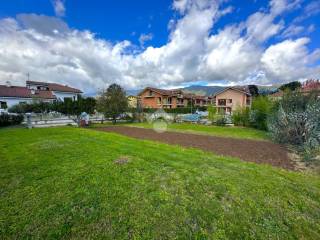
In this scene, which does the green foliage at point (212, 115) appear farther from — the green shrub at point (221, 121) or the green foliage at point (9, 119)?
the green foliage at point (9, 119)

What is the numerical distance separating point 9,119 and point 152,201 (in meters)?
19.1

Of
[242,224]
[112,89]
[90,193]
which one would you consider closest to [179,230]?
[242,224]

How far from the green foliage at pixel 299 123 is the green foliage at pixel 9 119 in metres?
21.9

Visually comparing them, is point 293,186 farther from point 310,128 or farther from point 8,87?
point 8,87

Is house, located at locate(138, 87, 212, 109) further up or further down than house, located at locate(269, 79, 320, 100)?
further up

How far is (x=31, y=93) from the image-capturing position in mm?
32844

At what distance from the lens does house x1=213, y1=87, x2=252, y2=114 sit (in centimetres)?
4119

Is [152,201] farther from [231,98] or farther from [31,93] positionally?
[231,98]

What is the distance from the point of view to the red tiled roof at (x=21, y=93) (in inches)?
1173

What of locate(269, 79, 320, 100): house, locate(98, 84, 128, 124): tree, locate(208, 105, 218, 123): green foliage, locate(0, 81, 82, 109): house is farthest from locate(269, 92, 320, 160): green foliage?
locate(0, 81, 82, 109): house

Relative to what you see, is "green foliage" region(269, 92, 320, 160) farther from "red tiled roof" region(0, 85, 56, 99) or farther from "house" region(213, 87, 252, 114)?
"red tiled roof" region(0, 85, 56, 99)

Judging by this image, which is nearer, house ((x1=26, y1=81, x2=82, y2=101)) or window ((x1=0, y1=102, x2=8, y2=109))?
window ((x1=0, y1=102, x2=8, y2=109))

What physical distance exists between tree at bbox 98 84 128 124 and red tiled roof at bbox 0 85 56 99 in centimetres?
1922

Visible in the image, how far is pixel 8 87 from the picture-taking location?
31.9 meters
